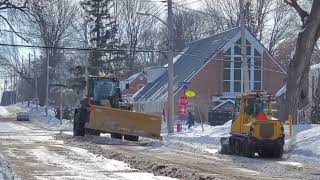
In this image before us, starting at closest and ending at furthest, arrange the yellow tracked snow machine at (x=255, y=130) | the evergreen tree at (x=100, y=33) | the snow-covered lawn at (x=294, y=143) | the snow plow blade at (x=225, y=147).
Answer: the yellow tracked snow machine at (x=255, y=130), the snow-covered lawn at (x=294, y=143), the snow plow blade at (x=225, y=147), the evergreen tree at (x=100, y=33)

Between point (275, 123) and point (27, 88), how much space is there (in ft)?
430

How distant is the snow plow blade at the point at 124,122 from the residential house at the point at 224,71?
26.3m

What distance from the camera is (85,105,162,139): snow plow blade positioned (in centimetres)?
3039

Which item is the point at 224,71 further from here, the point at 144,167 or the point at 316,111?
the point at 144,167

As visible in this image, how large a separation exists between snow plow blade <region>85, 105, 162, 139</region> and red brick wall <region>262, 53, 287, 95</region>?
32.4m

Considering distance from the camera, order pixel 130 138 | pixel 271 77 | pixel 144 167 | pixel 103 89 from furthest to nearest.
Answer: pixel 271 77, pixel 103 89, pixel 130 138, pixel 144 167

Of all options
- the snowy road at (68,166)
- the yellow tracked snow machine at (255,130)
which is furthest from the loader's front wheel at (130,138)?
the snowy road at (68,166)

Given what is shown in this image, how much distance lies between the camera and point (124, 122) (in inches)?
1203

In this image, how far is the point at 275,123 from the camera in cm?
2222

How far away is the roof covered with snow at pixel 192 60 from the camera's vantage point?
58.7 m

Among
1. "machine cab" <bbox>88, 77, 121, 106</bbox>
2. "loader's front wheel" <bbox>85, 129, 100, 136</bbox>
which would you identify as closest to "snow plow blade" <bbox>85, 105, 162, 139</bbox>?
"loader's front wheel" <bbox>85, 129, 100, 136</bbox>

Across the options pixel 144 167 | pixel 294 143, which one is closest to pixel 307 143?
pixel 294 143

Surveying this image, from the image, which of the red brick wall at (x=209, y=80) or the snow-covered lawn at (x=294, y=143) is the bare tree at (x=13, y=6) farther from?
the red brick wall at (x=209, y=80)

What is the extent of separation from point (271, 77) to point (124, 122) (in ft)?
111
